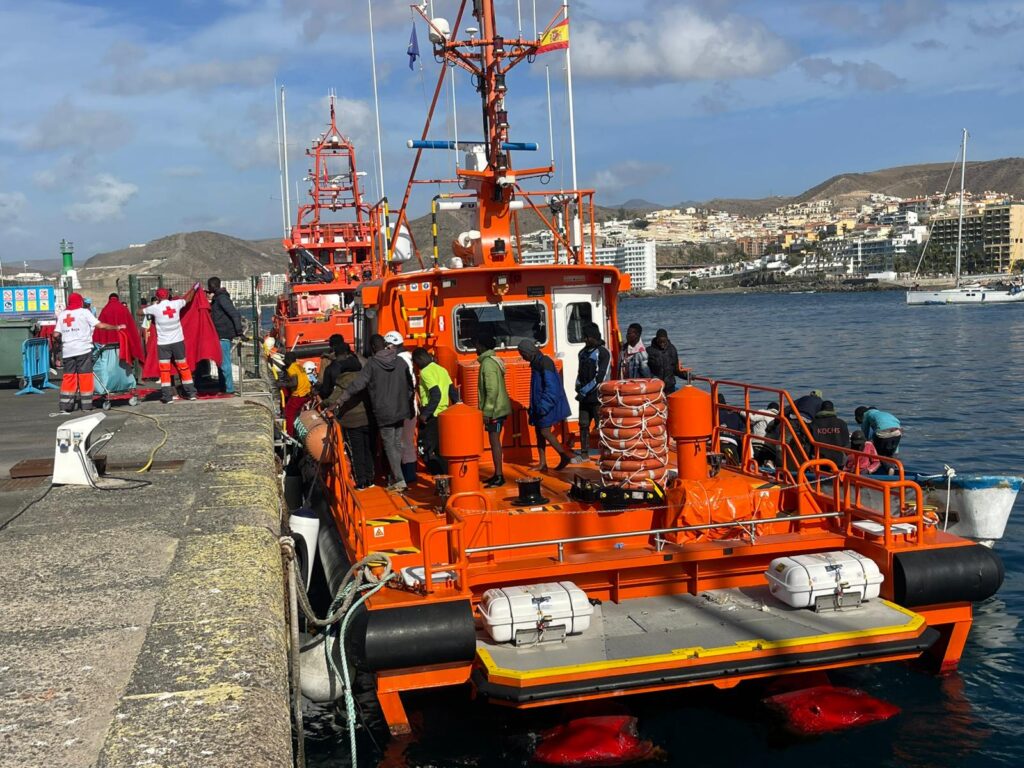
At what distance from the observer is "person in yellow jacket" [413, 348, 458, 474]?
341 inches

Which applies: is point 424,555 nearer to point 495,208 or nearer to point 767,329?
point 495,208

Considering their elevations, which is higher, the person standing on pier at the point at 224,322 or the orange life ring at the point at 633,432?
the person standing on pier at the point at 224,322

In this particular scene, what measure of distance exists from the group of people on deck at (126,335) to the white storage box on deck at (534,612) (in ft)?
24.1

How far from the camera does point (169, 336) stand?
11680 millimetres

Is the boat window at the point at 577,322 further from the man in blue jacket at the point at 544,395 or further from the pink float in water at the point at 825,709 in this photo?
the pink float in water at the point at 825,709

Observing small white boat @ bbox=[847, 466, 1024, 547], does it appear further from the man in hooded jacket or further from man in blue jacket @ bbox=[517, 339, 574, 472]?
the man in hooded jacket

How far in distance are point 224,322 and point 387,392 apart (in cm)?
543

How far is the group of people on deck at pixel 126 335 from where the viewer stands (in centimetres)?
1166

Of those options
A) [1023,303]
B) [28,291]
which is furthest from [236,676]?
[1023,303]

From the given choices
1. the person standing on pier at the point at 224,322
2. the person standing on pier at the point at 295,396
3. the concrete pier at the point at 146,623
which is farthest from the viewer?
the person standing on pier at the point at 224,322

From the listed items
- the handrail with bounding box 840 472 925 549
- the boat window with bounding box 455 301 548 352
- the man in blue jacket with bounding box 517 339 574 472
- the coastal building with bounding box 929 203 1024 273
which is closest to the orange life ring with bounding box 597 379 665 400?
the man in blue jacket with bounding box 517 339 574 472

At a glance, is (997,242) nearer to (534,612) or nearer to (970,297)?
(970,297)

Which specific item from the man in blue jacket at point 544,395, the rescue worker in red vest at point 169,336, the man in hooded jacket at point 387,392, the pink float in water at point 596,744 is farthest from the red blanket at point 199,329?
the pink float in water at point 596,744

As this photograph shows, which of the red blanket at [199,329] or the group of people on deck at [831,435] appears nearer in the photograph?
the group of people on deck at [831,435]
